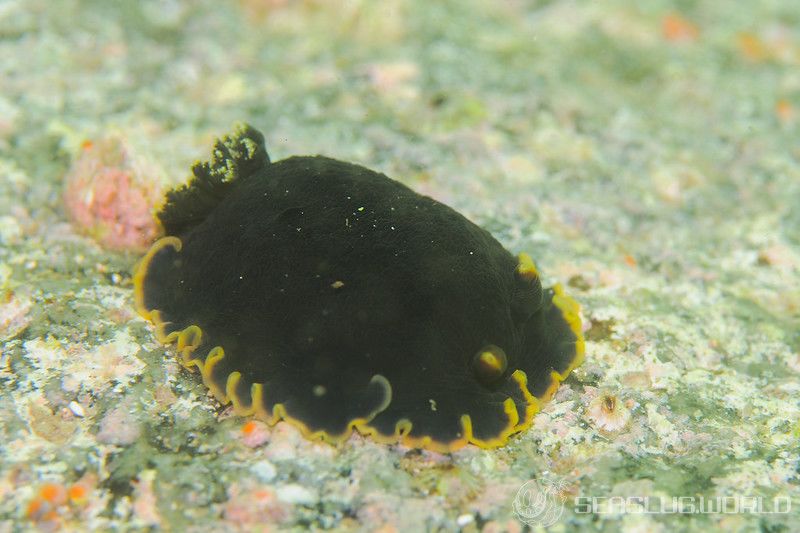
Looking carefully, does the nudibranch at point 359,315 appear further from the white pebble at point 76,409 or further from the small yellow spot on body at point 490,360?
the white pebble at point 76,409

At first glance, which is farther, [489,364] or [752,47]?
[752,47]

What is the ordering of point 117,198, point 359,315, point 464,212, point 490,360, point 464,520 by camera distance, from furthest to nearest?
point 464,212 → point 117,198 → point 359,315 → point 490,360 → point 464,520

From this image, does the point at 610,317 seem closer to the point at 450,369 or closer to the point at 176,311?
the point at 450,369

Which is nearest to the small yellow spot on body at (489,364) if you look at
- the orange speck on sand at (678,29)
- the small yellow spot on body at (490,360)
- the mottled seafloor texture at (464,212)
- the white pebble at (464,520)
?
the small yellow spot on body at (490,360)

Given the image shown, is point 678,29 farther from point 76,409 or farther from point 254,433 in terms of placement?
point 76,409

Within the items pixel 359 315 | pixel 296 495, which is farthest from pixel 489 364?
pixel 296 495

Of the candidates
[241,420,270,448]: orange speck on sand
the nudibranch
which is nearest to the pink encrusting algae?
the nudibranch
